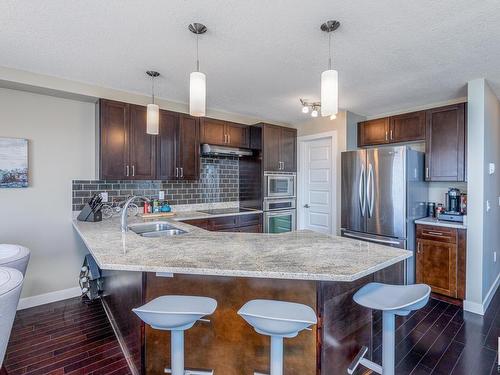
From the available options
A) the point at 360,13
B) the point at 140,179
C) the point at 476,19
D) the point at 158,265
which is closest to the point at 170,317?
the point at 158,265

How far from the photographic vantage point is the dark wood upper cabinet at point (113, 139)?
10.4 feet

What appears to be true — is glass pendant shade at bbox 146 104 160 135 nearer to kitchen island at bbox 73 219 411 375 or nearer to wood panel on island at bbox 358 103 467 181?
kitchen island at bbox 73 219 411 375

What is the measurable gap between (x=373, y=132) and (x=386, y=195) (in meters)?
1.26

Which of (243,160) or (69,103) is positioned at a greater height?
(69,103)

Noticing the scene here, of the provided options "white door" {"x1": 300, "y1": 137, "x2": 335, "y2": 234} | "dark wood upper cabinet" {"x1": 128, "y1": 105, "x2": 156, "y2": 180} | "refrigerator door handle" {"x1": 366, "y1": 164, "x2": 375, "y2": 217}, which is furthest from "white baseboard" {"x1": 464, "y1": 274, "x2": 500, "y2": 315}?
"dark wood upper cabinet" {"x1": 128, "y1": 105, "x2": 156, "y2": 180}

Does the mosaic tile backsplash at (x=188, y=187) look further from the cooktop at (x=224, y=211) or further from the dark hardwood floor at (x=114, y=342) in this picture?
the dark hardwood floor at (x=114, y=342)

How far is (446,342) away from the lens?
234 cm

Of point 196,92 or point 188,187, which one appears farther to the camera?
point 188,187

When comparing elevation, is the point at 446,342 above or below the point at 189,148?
below

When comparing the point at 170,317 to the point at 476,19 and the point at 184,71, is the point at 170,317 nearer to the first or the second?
the point at 184,71

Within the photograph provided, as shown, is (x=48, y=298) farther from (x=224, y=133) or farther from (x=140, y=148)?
(x=224, y=133)

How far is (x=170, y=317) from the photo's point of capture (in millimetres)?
1326

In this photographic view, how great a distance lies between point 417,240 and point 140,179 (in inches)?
137

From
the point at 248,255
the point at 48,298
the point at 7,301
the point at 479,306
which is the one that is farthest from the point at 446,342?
the point at 48,298
